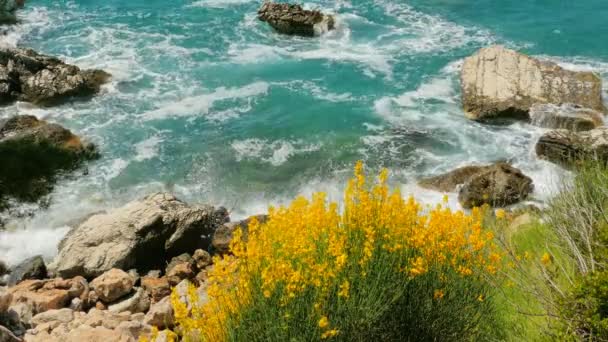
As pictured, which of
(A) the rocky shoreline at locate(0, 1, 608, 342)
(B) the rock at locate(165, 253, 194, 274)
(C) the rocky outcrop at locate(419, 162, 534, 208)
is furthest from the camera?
(C) the rocky outcrop at locate(419, 162, 534, 208)

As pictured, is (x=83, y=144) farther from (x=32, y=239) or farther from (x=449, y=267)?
(x=449, y=267)

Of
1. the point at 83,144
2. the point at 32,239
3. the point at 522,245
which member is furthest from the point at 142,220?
the point at 522,245

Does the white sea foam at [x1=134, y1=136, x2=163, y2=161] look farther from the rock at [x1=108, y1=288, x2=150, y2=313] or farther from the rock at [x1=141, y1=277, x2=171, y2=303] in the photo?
the rock at [x1=108, y1=288, x2=150, y2=313]

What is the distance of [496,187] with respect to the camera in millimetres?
14477

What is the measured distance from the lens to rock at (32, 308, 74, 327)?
32.6 ft

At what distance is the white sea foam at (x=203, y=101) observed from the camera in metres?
20.5

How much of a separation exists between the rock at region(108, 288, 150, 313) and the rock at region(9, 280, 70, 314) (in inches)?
37.0

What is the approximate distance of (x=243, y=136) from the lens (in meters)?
19.0

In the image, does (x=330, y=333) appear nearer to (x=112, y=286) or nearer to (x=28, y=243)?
(x=112, y=286)

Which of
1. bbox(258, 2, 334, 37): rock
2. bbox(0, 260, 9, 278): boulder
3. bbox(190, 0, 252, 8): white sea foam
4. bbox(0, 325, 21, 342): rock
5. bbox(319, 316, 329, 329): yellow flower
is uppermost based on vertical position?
bbox(190, 0, 252, 8): white sea foam

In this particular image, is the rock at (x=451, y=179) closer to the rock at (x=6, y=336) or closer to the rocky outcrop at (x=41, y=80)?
the rock at (x=6, y=336)

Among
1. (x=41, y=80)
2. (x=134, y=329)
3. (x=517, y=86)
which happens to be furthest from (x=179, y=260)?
(x=517, y=86)

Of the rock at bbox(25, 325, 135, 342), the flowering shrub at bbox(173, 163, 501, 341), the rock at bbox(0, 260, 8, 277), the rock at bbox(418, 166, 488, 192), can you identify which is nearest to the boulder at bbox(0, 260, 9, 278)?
the rock at bbox(0, 260, 8, 277)

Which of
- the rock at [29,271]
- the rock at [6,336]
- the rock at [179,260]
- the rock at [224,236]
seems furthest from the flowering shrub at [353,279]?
the rock at [29,271]
